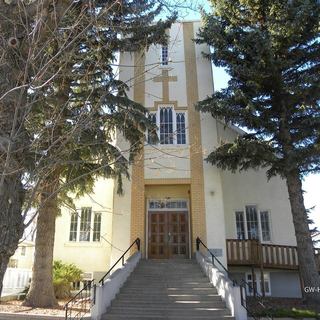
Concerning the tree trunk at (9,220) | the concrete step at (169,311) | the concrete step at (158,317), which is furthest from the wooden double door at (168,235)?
the tree trunk at (9,220)

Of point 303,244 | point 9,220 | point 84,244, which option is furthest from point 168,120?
point 9,220

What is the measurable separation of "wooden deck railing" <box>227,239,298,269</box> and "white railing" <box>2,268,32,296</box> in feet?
30.2

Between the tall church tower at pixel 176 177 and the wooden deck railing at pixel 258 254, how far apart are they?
0.76 m

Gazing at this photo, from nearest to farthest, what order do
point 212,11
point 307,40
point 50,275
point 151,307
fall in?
point 151,307 < point 50,275 < point 307,40 < point 212,11

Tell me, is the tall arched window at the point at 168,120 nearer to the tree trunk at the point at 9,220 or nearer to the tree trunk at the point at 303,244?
the tree trunk at the point at 303,244

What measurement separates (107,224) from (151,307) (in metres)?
8.77

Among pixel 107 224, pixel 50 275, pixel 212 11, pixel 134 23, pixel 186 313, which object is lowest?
pixel 186 313

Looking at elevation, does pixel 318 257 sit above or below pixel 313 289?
above

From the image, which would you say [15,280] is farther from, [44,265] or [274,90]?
[274,90]

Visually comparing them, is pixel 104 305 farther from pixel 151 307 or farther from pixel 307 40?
pixel 307 40

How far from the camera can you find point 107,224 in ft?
67.9

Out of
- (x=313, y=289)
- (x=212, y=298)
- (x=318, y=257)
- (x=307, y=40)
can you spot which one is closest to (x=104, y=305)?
(x=212, y=298)

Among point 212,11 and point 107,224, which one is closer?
point 212,11

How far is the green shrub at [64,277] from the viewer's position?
54.3 ft
